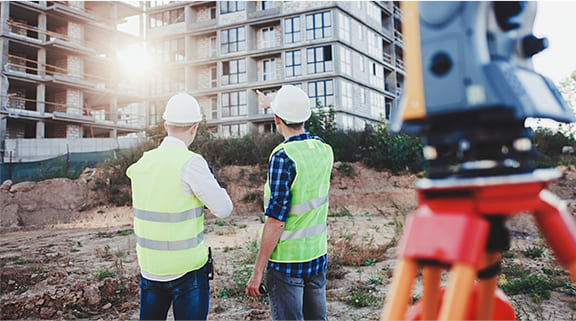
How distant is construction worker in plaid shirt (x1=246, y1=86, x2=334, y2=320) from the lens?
2.10 metres

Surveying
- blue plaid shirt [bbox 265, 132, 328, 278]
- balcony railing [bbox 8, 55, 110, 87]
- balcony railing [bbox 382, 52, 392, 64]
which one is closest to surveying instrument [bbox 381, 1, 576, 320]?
blue plaid shirt [bbox 265, 132, 328, 278]

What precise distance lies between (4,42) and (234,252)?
2959 cm

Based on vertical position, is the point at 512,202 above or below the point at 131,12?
below

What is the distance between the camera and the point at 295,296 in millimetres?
2102

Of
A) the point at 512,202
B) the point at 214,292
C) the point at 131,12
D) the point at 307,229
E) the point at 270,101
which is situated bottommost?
the point at 214,292

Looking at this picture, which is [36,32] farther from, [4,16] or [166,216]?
[166,216]

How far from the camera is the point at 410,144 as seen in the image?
1686 cm

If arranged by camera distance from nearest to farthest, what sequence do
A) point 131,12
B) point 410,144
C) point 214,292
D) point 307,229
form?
point 307,229 → point 214,292 → point 410,144 → point 131,12

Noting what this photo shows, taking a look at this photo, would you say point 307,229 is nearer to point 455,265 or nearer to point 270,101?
point 270,101

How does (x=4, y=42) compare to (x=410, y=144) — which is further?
(x=4, y=42)

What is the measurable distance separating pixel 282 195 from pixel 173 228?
0.66 metres

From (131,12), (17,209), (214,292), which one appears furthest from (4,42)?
(214,292)

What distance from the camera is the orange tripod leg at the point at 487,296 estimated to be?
0.92 m

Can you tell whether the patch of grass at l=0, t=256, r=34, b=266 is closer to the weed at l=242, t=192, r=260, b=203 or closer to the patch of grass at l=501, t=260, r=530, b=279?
the patch of grass at l=501, t=260, r=530, b=279
